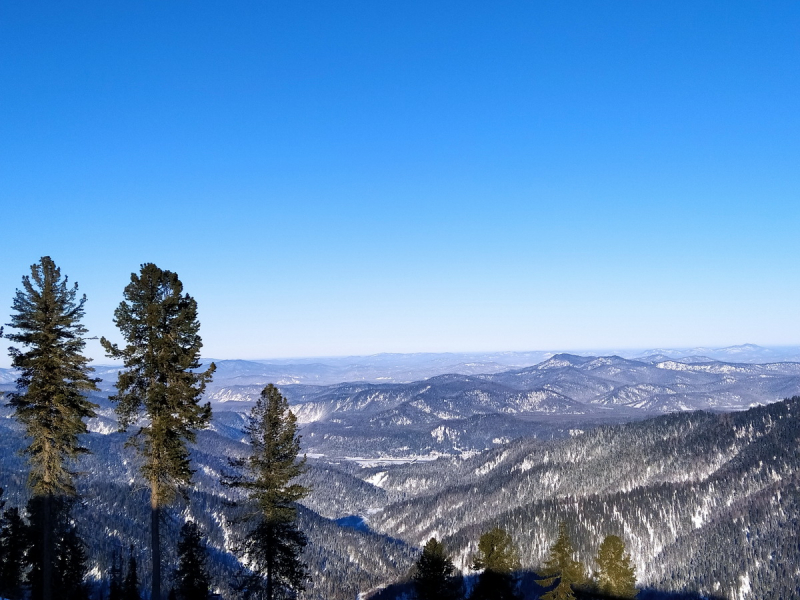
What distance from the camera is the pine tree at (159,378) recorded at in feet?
85.3

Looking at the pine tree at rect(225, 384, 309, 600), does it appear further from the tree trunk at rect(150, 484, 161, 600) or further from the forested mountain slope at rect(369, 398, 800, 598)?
the forested mountain slope at rect(369, 398, 800, 598)

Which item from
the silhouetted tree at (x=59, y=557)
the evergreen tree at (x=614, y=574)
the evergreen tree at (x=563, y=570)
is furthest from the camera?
the evergreen tree at (x=614, y=574)

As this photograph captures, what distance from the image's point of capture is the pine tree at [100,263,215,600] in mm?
26000

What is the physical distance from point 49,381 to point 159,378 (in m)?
5.93

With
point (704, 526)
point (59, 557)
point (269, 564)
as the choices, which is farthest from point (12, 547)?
point (704, 526)

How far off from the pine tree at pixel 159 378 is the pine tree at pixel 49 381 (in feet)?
9.38

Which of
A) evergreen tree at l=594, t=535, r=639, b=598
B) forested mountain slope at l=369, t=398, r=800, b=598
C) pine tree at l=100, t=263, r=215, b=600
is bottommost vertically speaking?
forested mountain slope at l=369, t=398, r=800, b=598

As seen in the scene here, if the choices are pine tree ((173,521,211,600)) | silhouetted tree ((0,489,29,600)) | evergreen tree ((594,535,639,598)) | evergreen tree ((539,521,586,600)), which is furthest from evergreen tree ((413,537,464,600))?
silhouetted tree ((0,489,29,600))

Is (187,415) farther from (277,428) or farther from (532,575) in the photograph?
(532,575)

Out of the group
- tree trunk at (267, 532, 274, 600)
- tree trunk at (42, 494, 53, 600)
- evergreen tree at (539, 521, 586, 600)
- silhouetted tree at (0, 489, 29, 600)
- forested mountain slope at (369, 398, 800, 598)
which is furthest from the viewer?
forested mountain slope at (369, 398, 800, 598)

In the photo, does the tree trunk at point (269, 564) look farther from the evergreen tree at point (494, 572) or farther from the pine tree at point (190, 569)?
the pine tree at point (190, 569)

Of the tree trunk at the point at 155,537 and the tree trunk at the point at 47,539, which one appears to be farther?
the tree trunk at the point at 47,539

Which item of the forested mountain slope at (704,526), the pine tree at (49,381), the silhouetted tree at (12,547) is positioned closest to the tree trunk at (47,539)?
the pine tree at (49,381)

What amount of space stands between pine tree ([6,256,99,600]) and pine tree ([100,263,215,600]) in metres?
2.86
